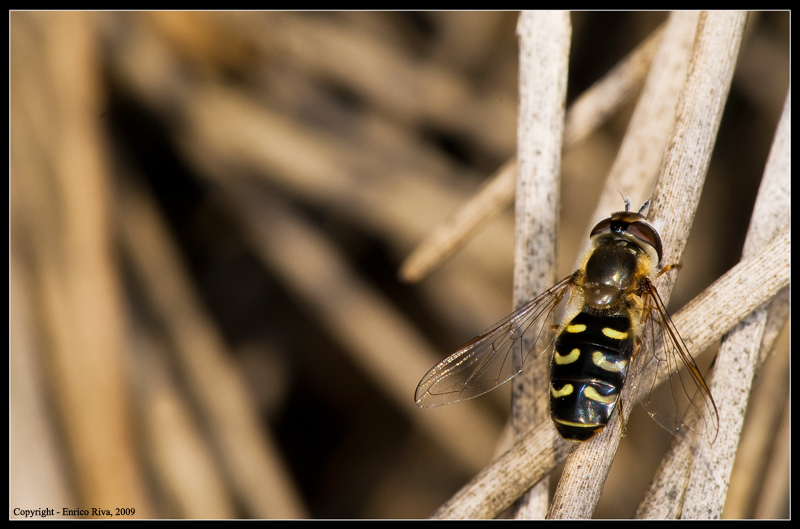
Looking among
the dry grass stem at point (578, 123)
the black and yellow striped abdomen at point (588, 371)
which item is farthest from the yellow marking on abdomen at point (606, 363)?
the dry grass stem at point (578, 123)

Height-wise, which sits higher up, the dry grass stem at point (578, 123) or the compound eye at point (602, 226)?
the dry grass stem at point (578, 123)

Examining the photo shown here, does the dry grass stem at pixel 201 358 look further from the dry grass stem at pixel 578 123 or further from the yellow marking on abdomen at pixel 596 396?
the yellow marking on abdomen at pixel 596 396

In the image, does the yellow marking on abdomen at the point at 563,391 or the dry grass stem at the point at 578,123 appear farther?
the dry grass stem at the point at 578,123

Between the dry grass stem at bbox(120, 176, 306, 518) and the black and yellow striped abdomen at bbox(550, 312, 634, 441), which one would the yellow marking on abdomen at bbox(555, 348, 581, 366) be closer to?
the black and yellow striped abdomen at bbox(550, 312, 634, 441)

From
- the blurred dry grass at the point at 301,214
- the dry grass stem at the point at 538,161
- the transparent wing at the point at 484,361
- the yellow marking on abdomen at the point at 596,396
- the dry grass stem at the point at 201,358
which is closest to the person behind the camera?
the yellow marking on abdomen at the point at 596,396

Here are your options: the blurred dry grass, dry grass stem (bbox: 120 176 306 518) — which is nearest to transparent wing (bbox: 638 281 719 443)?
the blurred dry grass

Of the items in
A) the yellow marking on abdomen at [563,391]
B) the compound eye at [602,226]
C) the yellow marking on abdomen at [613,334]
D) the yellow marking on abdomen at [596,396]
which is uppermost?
the compound eye at [602,226]

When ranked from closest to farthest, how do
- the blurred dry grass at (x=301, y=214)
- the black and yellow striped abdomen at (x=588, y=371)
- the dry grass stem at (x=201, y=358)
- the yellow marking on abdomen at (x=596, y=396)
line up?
the black and yellow striped abdomen at (x=588, y=371), the yellow marking on abdomen at (x=596, y=396), the blurred dry grass at (x=301, y=214), the dry grass stem at (x=201, y=358)
